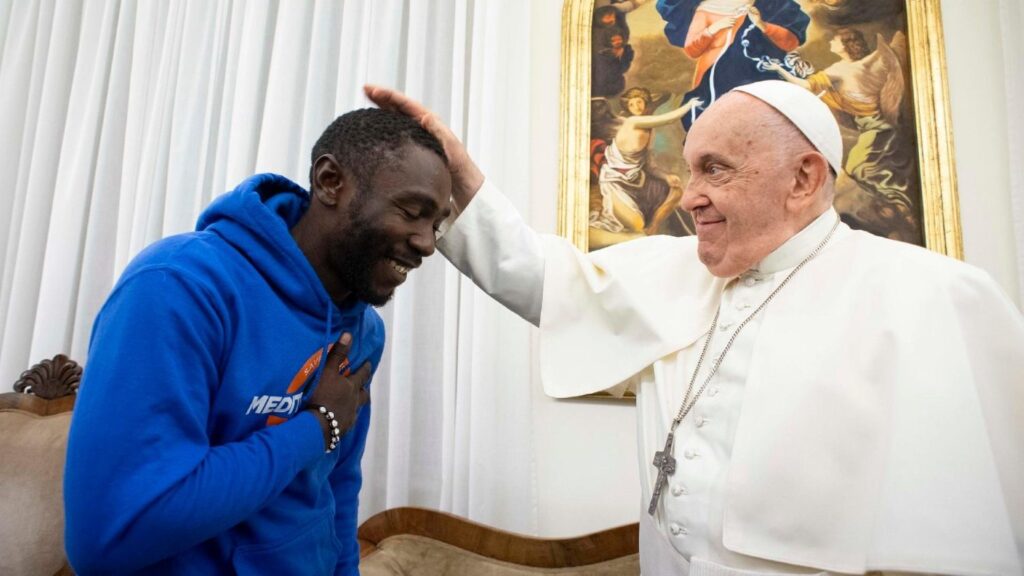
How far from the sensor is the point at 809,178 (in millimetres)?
1609

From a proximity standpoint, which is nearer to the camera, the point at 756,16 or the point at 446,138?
the point at 446,138

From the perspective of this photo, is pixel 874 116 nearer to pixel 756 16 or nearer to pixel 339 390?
pixel 756 16

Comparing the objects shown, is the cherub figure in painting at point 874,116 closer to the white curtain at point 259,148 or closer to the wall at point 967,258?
the wall at point 967,258

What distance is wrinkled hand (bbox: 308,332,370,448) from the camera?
1198mm

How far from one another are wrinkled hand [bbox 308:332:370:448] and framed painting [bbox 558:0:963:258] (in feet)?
4.74

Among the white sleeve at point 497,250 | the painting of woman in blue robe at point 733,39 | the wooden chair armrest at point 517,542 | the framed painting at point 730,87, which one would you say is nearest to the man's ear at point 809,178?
the white sleeve at point 497,250

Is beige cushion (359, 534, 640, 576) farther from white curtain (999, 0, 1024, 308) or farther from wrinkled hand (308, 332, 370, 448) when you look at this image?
white curtain (999, 0, 1024, 308)

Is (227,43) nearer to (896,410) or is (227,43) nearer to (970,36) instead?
(896,410)

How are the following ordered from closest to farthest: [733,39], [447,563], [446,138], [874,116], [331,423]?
[331,423], [446,138], [447,563], [874,116], [733,39]

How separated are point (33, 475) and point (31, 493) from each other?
0.17 feet

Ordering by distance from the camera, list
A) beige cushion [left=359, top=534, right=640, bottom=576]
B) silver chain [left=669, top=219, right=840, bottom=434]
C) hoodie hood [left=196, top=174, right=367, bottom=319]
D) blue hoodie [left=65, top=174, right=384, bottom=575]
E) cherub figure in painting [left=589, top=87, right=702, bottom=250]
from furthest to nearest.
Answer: cherub figure in painting [left=589, top=87, right=702, bottom=250]
beige cushion [left=359, top=534, right=640, bottom=576]
silver chain [left=669, top=219, right=840, bottom=434]
hoodie hood [left=196, top=174, right=367, bottom=319]
blue hoodie [left=65, top=174, right=384, bottom=575]

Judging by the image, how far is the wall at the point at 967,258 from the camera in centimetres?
245

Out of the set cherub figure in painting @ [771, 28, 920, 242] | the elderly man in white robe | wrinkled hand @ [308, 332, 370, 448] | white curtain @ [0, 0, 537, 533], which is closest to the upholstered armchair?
white curtain @ [0, 0, 537, 533]

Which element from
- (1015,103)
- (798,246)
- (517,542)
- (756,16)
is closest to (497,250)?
(798,246)
